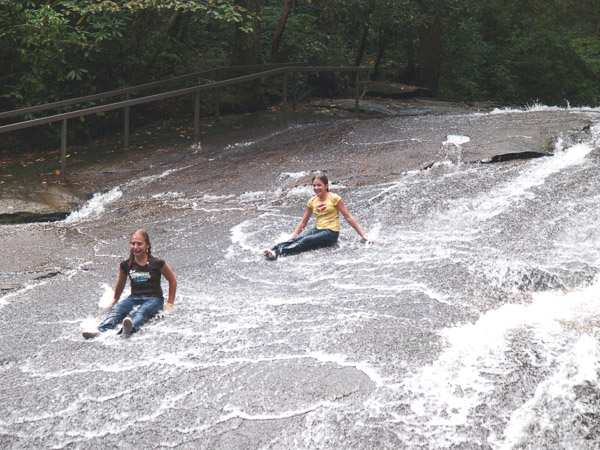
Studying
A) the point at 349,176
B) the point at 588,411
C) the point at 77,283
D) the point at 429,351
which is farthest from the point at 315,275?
the point at 349,176

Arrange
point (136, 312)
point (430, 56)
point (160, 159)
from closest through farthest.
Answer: point (136, 312) < point (160, 159) < point (430, 56)

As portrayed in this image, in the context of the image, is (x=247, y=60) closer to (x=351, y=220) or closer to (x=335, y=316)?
(x=351, y=220)

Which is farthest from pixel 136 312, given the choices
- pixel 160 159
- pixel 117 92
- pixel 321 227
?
pixel 117 92

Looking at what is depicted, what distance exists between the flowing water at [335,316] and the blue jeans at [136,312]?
161mm

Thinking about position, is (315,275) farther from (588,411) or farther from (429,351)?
(588,411)

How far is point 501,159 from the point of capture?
36.0 ft

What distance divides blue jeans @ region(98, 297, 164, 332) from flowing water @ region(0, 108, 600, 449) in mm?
161

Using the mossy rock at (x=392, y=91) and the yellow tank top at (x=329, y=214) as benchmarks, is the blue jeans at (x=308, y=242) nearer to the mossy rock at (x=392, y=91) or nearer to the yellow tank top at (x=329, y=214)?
Result: the yellow tank top at (x=329, y=214)

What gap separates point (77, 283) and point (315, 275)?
2898mm

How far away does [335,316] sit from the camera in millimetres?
5836

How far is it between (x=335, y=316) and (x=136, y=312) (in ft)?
6.21

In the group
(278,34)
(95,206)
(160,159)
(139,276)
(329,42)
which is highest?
(278,34)

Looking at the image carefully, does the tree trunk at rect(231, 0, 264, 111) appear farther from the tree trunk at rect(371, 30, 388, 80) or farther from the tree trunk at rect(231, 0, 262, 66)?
the tree trunk at rect(371, 30, 388, 80)

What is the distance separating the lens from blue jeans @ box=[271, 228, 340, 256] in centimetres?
798
